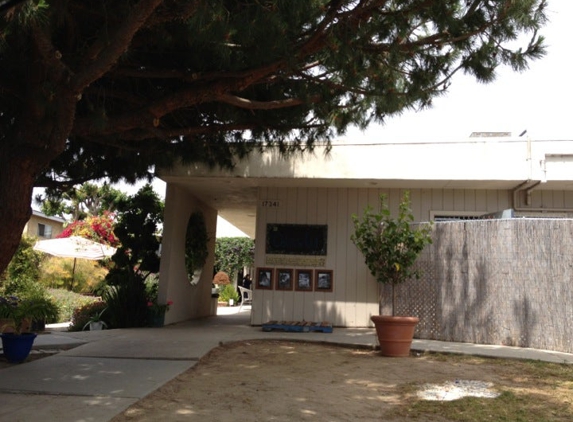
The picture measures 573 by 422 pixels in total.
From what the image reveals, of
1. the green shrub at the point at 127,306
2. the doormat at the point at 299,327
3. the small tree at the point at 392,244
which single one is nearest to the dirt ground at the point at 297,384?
the small tree at the point at 392,244

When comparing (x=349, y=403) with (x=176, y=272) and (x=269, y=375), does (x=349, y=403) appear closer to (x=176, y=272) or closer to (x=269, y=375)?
(x=269, y=375)

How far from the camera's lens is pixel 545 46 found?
5.57 m

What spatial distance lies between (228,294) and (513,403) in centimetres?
1736

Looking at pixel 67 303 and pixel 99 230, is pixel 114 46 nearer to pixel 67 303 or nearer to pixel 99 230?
pixel 67 303

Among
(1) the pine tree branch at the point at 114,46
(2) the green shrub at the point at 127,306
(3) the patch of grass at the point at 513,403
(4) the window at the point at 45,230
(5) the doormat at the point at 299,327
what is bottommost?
(3) the patch of grass at the point at 513,403

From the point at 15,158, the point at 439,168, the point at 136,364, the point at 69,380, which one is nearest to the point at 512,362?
the point at 439,168

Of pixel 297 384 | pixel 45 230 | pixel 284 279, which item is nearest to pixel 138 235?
pixel 284 279

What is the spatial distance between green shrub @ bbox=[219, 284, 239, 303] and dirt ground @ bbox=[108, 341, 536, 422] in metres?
13.4

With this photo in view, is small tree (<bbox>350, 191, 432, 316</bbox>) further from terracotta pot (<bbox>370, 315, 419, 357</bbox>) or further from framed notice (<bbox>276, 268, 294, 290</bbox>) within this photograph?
framed notice (<bbox>276, 268, 294, 290</bbox>)

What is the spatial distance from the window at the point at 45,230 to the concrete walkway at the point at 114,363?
26.5 m

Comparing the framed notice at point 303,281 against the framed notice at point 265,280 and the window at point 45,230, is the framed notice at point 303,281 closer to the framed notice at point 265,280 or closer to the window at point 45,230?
the framed notice at point 265,280

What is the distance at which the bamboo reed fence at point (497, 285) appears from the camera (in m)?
8.07

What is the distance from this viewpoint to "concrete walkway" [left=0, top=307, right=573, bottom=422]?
4.79 metres

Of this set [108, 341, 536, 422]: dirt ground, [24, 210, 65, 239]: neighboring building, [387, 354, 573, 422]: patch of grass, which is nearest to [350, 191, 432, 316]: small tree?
[108, 341, 536, 422]: dirt ground
